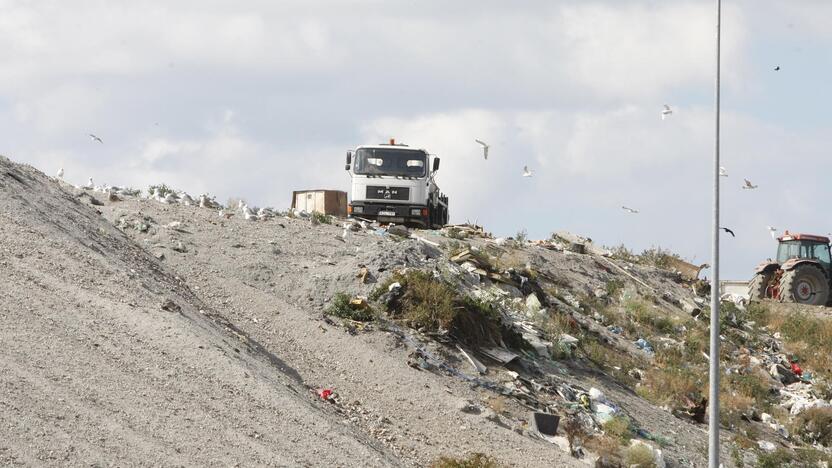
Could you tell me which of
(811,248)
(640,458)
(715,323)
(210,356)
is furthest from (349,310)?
(811,248)

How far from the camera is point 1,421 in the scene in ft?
34.0

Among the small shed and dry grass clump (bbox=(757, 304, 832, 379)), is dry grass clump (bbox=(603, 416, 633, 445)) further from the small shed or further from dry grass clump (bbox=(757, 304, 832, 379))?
the small shed

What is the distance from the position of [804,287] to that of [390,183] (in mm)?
10217

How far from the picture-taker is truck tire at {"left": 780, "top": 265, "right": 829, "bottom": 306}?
28.3m

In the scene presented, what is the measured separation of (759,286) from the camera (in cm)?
2962

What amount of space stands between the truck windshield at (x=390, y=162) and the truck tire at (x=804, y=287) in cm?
908

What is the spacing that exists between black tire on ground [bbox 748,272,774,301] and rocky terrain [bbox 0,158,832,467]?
11.8 feet

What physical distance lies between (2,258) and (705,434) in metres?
10.7

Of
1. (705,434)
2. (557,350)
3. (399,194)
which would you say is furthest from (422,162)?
(705,434)

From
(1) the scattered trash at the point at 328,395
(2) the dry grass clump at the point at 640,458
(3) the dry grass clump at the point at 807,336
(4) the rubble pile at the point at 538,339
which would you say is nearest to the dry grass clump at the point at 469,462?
(4) the rubble pile at the point at 538,339

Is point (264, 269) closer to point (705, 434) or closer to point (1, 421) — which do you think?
point (705, 434)

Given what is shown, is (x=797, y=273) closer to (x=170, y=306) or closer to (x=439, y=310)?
(x=439, y=310)

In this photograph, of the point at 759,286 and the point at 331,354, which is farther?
the point at 759,286

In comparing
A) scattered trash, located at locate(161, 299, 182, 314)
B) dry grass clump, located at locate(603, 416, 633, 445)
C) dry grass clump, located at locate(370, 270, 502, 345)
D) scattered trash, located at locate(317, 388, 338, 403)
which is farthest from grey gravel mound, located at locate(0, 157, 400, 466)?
dry grass clump, located at locate(603, 416, 633, 445)
